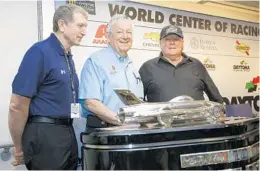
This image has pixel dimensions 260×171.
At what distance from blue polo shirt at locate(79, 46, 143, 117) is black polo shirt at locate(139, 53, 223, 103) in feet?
0.88

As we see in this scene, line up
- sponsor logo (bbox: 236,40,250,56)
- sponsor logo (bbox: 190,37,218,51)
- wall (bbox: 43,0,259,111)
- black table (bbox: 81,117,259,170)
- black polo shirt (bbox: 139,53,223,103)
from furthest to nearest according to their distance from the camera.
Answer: sponsor logo (bbox: 236,40,250,56) → sponsor logo (bbox: 190,37,218,51) → wall (bbox: 43,0,259,111) → black polo shirt (bbox: 139,53,223,103) → black table (bbox: 81,117,259,170)

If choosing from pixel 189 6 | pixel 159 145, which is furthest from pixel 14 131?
pixel 189 6

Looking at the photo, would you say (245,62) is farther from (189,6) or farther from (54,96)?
(54,96)

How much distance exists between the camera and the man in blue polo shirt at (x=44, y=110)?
5.38ft

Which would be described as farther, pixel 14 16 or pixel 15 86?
pixel 14 16

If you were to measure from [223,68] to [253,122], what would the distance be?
2.70 metres

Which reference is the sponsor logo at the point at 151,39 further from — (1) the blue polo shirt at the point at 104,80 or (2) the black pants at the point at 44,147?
(2) the black pants at the point at 44,147

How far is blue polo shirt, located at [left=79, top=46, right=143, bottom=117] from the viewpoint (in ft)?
5.83

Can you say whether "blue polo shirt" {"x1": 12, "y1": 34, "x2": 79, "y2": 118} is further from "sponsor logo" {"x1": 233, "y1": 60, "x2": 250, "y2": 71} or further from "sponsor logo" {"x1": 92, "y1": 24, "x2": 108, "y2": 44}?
"sponsor logo" {"x1": 233, "y1": 60, "x2": 250, "y2": 71}

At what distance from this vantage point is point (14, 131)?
169 centimetres

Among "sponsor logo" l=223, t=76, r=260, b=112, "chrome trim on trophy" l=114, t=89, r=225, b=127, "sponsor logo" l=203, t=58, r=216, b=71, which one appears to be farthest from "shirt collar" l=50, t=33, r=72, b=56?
"sponsor logo" l=223, t=76, r=260, b=112

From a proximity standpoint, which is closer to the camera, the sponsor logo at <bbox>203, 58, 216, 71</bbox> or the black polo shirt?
the black polo shirt

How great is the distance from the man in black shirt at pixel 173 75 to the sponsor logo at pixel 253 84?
7.21 feet

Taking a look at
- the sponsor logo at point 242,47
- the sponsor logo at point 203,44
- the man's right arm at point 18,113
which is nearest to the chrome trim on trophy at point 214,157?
the man's right arm at point 18,113
